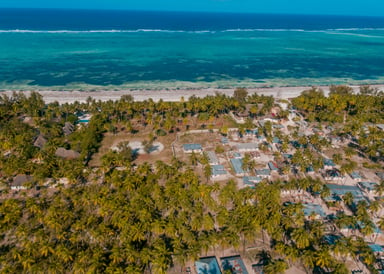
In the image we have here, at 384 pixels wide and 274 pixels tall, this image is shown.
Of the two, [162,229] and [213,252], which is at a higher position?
[162,229]

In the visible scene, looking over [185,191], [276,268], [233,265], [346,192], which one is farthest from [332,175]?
[233,265]

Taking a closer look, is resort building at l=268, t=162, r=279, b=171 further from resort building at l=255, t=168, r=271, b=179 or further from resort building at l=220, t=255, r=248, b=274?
resort building at l=220, t=255, r=248, b=274

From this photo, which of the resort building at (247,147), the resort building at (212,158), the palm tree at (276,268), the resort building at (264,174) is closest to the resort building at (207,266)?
the palm tree at (276,268)

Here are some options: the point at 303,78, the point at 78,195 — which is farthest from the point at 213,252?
the point at 303,78

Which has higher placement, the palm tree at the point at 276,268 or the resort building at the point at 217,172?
the palm tree at the point at 276,268

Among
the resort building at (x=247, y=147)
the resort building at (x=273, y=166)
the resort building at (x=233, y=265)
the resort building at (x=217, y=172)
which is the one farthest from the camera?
the resort building at (x=247, y=147)

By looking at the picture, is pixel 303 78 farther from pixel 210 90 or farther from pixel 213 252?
pixel 213 252

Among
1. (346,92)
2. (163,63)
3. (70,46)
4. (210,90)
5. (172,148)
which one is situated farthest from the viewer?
(70,46)

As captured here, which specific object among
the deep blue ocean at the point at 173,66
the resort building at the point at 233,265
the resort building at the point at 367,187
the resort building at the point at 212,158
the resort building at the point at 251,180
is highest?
the deep blue ocean at the point at 173,66

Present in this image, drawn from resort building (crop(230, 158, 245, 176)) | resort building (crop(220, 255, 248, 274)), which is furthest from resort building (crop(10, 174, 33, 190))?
A: resort building (crop(230, 158, 245, 176))

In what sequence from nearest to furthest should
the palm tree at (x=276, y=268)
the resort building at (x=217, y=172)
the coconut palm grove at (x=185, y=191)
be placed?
the palm tree at (x=276, y=268)
the coconut palm grove at (x=185, y=191)
the resort building at (x=217, y=172)

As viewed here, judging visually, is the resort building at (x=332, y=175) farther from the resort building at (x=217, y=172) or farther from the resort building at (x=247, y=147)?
the resort building at (x=217, y=172)
